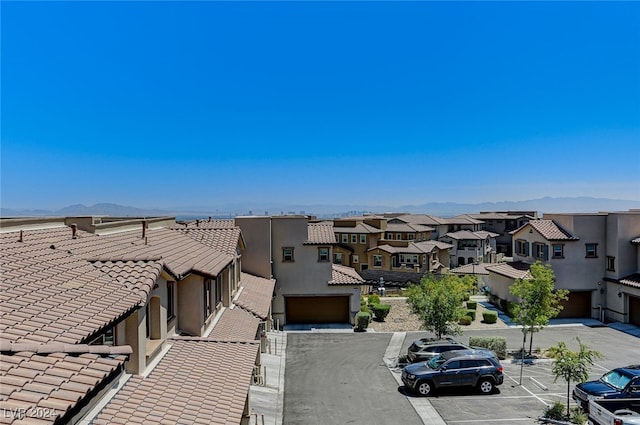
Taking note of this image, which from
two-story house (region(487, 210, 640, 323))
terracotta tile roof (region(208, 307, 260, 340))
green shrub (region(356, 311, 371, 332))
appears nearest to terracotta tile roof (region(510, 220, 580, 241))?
two-story house (region(487, 210, 640, 323))

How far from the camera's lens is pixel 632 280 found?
32.3m

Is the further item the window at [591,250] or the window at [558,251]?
the window at [591,250]

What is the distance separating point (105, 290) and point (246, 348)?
17.5 ft

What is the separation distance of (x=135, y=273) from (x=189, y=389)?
122 inches

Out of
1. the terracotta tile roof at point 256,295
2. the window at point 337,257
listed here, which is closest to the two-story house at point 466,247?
the window at point 337,257

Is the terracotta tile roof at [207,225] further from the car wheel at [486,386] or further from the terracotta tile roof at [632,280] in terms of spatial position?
the terracotta tile roof at [632,280]

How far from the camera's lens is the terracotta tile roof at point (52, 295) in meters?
6.80

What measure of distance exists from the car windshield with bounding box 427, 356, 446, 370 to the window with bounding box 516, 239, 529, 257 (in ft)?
73.7

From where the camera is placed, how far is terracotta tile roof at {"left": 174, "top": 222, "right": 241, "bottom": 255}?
22.7m

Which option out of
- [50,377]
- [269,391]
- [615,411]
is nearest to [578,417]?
[615,411]

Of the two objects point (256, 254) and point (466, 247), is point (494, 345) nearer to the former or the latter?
point (256, 254)

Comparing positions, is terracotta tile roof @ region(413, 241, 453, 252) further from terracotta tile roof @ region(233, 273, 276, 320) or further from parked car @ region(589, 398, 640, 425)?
parked car @ region(589, 398, 640, 425)

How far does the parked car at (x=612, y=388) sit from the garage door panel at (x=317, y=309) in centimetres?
1895

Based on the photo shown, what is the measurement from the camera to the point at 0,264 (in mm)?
8797
